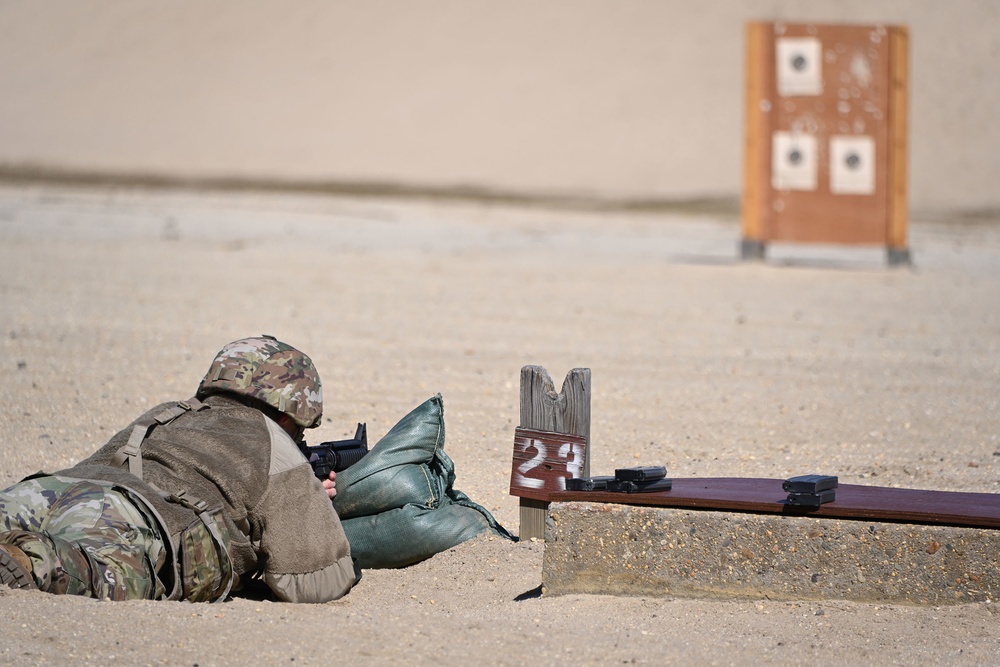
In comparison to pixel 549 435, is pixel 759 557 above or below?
below

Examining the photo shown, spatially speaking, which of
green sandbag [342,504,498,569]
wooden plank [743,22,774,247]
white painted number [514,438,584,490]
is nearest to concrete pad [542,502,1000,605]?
white painted number [514,438,584,490]

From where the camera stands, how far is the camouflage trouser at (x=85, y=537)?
3.08 m

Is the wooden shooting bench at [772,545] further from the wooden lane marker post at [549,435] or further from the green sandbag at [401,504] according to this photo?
the green sandbag at [401,504]

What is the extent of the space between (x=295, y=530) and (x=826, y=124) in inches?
370

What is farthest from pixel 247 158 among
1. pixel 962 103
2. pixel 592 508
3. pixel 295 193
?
pixel 592 508

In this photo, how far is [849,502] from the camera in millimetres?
3488

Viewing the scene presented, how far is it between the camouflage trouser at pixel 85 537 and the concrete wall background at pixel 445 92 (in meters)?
21.4

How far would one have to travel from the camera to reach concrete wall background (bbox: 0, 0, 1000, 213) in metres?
27.4

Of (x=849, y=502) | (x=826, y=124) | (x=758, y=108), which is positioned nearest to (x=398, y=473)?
(x=849, y=502)

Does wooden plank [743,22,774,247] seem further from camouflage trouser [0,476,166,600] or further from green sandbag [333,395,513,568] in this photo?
camouflage trouser [0,476,166,600]

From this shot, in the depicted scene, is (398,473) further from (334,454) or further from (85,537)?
(85,537)

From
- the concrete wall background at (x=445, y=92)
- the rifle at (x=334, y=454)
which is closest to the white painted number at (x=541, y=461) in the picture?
the rifle at (x=334, y=454)

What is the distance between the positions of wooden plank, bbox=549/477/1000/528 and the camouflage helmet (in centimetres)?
77

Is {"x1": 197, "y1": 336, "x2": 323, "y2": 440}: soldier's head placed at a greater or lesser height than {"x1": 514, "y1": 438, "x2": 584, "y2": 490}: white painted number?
greater
